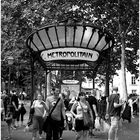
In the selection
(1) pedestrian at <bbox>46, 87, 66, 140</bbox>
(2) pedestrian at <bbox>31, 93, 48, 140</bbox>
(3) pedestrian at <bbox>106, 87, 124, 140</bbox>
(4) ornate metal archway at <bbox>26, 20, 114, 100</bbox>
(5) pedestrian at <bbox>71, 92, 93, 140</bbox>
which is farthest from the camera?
(4) ornate metal archway at <bbox>26, 20, 114, 100</bbox>

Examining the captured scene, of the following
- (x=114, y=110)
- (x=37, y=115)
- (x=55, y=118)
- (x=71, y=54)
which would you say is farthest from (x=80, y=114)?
(x=71, y=54)

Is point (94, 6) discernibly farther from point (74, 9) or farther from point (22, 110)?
point (22, 110)

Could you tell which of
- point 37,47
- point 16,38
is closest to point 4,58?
point 16,38

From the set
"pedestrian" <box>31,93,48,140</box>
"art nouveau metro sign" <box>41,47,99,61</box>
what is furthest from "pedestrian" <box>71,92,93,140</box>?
"art nouveau metro sign" <box>41,47,99,61</box>

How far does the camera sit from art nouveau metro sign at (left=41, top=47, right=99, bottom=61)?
42.4ft

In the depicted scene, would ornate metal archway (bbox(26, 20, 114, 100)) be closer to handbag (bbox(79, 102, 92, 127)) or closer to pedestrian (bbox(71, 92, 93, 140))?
pedestrian (bbox(71, 92, 93, 140))

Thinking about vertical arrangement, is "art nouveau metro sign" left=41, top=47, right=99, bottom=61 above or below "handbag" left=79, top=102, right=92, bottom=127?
above

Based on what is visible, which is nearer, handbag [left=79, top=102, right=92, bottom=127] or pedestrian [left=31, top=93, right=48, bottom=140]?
handbag [left=79, top=102, right=92, bottom=127]

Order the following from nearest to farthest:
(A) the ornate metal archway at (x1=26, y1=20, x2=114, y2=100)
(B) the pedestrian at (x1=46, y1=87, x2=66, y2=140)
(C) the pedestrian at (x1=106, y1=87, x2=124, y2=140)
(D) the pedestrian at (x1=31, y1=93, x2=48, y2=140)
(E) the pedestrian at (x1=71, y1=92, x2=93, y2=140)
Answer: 1. (B) the pedestrian at (x1=46, y1=87, x2=66, y2=140)
2. (E) the pedestrian at (x1=71, y1=92, x2=93, y2=140)
3. (C) the pedestrian at (x1=106, y1=87, x2=124, y2=140)
4. (D) the pedestrian at (x1=31, y1=93, x2=48, y2=140)
5. (A) the ornate metal archway at (x1=26, y1=20, x2=114, y2=100)

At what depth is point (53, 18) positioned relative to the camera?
2216 cm

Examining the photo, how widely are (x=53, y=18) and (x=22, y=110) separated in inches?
311

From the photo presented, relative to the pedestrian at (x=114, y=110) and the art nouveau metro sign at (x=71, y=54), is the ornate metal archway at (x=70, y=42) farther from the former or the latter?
the pedestrian at (x=114, y=110)

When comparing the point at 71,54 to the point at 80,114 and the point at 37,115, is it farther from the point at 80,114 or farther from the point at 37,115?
the point at 80,114

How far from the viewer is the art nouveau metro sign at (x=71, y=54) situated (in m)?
12.9
